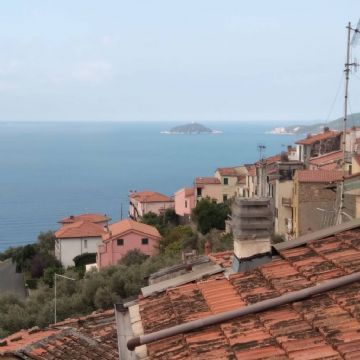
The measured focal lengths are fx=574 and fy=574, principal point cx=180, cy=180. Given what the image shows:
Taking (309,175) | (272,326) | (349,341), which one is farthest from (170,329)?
(309,175)

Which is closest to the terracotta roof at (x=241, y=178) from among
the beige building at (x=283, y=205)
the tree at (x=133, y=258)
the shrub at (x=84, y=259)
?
the shrub at (x=84, y=259)

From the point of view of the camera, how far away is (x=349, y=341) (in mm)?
3045

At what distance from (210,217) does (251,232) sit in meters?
34.6

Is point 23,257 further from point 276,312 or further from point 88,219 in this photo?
point 276,312

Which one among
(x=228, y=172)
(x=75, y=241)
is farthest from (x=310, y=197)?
(x=228, y=172)

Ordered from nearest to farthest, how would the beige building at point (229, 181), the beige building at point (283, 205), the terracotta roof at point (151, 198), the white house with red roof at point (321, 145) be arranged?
the beige building at point (283, 205)
the white house with red roof at point (321, 145)
the beige building at point (229, 181)
the terracotta roof at point (151, 198)

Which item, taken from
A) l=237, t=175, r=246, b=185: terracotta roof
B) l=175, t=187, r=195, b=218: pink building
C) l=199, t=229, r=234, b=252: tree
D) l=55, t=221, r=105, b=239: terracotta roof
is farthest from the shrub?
l=237, t=175, r=246, b=185: terracotta roof

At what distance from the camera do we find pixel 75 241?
42.7m

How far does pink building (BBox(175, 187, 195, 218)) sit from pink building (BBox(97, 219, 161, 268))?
34.1 ft

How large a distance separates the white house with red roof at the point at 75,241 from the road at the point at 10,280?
3445 mm

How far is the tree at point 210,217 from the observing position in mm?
39156

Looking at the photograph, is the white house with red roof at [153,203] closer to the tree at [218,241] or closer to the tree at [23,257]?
the tree at [23,257]

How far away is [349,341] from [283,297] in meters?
0.71

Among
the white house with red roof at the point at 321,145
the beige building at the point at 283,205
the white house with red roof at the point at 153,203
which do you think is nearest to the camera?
the beige building at the point at 283,205
